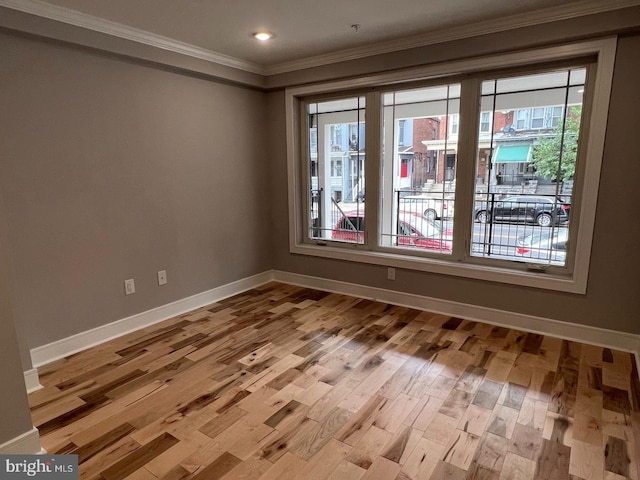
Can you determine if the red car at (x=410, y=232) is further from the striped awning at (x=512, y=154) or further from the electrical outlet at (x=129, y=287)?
the electrical outlet at (x=129, y=287)

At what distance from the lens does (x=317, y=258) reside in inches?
169

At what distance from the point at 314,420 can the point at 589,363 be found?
77.5 inches

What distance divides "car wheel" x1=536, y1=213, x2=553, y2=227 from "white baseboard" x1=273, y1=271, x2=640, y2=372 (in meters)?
0.76

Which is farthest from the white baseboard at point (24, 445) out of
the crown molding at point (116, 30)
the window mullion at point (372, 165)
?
the window mullion at point (372, 165)

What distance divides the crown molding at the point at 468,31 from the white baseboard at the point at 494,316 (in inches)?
87.9

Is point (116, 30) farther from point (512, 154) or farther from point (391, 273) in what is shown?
point (512, 154)

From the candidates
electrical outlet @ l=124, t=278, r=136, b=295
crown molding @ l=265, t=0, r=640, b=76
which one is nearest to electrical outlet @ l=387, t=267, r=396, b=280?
crown molding @ l=265, t=0, r=640, b=76

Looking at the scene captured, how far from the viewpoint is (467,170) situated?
3305mm

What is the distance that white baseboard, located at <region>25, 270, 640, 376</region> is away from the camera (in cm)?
277

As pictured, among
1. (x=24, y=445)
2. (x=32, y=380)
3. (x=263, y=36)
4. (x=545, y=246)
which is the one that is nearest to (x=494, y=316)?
(x=545, y=246)

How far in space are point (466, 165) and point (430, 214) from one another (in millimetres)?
565

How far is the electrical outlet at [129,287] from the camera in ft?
10.3

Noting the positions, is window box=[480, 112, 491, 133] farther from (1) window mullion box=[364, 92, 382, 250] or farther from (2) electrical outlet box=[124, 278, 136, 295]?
(2) electrical outlet box=[124, 278, 136, 295]

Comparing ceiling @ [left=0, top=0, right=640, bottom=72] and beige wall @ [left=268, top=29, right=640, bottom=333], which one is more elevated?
ceiling @ [left=0, top=0, right=640, bottom=72]
